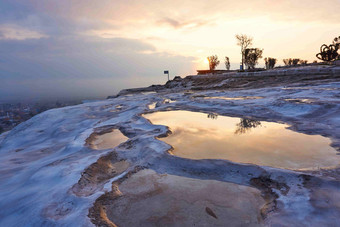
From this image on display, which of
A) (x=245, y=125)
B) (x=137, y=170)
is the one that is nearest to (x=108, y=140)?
(x=137, y=170)

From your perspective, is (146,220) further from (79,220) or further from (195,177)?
(195,177)

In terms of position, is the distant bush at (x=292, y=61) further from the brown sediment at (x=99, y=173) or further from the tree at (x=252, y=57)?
the brown sediment at (x=99, y=173)

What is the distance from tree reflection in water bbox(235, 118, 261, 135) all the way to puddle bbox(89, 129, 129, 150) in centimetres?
263

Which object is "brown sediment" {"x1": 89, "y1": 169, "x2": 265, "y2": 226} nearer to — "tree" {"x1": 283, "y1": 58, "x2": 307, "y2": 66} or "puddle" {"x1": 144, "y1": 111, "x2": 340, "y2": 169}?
"puddle" {"x1": 144, "y1": 111, "x2": 340, "y2": 169}

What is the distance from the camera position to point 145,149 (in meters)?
3.79

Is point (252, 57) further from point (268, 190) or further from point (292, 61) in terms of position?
point (268, 190)

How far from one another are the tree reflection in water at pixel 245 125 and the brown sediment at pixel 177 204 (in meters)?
2.45

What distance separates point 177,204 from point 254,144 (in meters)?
2.29

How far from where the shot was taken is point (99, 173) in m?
3.17

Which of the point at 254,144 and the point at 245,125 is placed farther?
the point at 245,125

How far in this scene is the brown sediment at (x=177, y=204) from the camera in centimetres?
195

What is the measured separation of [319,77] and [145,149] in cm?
1305

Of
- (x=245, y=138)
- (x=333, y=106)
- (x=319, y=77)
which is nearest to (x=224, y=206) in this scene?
(x=245, y=138)

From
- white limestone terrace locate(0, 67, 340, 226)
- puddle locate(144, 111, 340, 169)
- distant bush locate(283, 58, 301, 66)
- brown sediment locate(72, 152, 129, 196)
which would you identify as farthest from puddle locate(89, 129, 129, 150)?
distant bush locate(283, 58, 301, 66)
